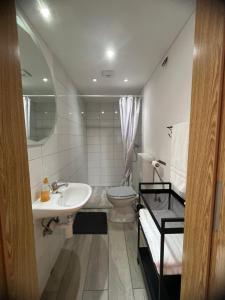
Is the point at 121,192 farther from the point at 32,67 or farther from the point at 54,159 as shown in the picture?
the point at 32,67

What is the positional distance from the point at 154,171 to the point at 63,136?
133 cm

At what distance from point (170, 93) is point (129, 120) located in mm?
1284

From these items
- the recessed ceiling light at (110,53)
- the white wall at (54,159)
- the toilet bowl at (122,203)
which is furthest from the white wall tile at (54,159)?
the toilet bowl at (122,203)

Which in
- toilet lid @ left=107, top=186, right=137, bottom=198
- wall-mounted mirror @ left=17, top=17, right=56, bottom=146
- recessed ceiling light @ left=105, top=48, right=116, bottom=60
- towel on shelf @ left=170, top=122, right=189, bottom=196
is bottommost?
toilet lid @ left=107, top=186, right=137, bottom=198

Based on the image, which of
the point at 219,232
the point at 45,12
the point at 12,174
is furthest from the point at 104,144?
the point at 219,232

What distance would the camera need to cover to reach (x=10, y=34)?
576mm

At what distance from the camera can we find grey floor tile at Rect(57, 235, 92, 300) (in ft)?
4.45

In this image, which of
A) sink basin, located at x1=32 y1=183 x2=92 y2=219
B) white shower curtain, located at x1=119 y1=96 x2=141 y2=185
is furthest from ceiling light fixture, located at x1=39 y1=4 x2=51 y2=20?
white shower curtain, located at x1=119 y1=96 x2=141 y2=185

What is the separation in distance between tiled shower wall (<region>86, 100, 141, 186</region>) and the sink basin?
2.24 meters

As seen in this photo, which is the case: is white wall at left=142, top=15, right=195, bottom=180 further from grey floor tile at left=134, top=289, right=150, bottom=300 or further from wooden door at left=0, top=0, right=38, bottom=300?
wooden door at left=0, top=0, right=38, bottom=300

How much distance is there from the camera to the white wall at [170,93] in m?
1.30

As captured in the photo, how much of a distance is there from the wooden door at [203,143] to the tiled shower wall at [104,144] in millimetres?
3254

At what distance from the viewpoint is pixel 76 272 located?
1.57 metres

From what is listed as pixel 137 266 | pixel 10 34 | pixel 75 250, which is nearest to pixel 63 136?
pixel 75 250
